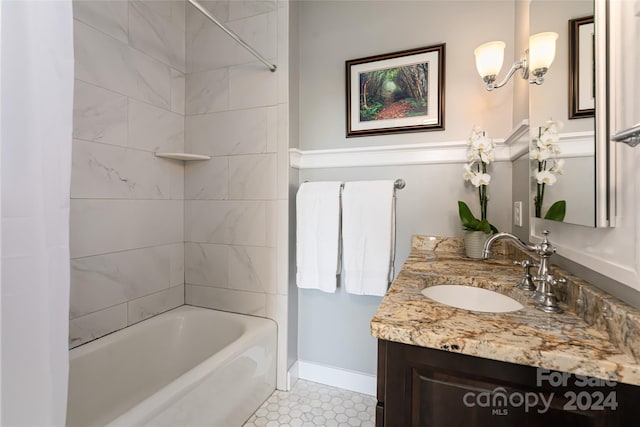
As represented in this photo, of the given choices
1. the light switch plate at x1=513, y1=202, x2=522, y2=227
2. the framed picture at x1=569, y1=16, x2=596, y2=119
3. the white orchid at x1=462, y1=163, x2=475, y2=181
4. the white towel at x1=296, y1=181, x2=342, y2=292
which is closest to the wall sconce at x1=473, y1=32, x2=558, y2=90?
Answer: the framed picture at x1=569, y1=16, x2=596, y2=119

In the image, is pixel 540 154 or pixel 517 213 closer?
pixel 540 154

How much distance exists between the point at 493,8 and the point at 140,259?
2.38 m

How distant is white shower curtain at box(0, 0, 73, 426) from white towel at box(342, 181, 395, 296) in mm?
1207

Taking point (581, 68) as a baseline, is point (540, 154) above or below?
below

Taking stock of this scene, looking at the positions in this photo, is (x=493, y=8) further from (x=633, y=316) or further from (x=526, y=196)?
(x=633, y=316)

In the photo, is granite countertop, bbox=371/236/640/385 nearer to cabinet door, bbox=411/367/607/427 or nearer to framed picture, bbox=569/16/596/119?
cabinet door, bbox=411/367/607/427

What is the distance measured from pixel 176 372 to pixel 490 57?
7.65 feet

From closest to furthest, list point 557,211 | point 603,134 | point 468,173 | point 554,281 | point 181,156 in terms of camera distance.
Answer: point 603,134, point 554,281, point 557,211, point 468,173, point 181,156

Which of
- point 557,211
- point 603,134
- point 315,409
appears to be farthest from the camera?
point 315,409

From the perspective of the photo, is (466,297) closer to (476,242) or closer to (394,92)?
(476,242)

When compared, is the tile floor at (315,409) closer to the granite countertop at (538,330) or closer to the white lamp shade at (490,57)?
the granite countertop at (538,330)

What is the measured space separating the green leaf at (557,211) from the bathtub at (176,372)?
1.42 meters

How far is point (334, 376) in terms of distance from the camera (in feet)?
5.89

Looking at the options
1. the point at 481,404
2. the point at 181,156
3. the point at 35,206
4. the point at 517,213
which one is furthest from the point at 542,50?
the point at 181,156
